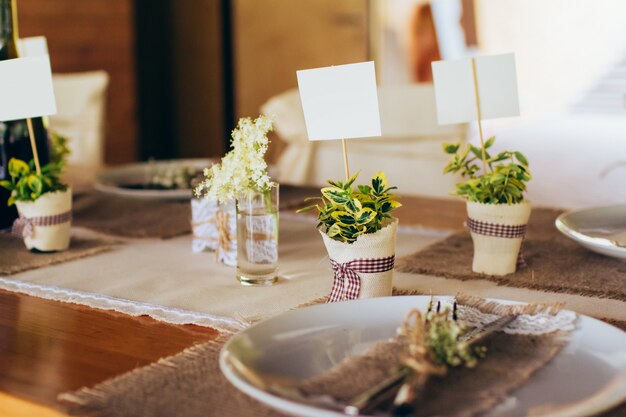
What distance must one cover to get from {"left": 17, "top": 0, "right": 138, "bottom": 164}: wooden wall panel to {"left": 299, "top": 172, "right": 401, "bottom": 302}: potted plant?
3.61m

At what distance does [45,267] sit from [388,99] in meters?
2.09

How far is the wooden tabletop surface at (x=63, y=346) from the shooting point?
2.31 feet

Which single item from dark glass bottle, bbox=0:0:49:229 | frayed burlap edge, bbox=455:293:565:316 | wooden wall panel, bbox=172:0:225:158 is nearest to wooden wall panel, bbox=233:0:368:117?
wooden wall panel, bbox=172:0:225:158

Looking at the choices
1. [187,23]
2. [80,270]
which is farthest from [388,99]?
[187,23]

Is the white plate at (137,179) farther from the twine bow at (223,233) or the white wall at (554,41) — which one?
the white wall at (554,41)

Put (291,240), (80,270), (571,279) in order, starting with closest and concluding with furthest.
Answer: (571,279) → (80,270) → (291,240)

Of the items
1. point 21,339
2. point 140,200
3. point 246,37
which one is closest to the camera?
point 21,339

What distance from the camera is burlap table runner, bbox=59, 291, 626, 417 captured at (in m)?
0.63

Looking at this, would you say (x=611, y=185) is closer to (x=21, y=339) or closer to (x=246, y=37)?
(x=21, y=339)

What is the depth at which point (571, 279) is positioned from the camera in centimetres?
106

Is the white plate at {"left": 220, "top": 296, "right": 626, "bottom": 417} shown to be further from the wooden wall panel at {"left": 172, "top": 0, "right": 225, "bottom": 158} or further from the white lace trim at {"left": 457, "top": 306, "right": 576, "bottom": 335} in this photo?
the wooden wall panel at {"left": 172, "top": 0, "right": 225, "bottom": 158}

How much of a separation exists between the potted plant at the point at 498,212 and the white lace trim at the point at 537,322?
0.87ft

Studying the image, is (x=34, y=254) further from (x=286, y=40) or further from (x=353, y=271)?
(x=286, y=40)

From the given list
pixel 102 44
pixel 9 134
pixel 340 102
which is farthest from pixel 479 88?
pixel 102 44
